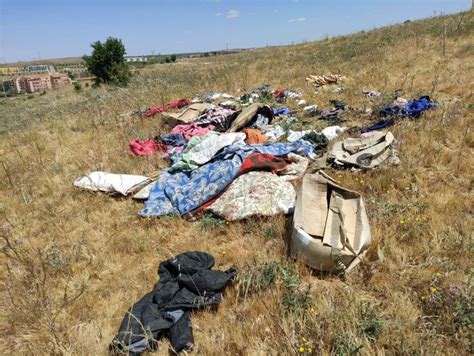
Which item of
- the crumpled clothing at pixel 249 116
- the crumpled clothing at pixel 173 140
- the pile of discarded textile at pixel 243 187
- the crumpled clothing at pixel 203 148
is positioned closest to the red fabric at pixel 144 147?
the pile of discarded textile at pixel 243 187

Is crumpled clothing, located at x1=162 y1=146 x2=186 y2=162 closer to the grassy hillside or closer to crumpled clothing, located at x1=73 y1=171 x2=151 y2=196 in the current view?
the grassy hillside

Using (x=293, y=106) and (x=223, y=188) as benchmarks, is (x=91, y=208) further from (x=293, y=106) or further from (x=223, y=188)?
(x=293, y=106)

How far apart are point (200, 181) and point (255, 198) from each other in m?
0.86

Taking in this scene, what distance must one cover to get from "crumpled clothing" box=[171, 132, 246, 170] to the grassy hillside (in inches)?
22.5

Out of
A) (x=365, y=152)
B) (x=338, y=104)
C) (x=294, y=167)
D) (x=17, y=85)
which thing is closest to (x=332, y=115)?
(x=338, y=104)

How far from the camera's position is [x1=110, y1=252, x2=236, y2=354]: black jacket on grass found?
1.87m

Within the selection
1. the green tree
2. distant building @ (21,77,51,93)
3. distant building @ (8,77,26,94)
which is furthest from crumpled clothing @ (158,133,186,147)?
distant building @ (21,77,51,93)

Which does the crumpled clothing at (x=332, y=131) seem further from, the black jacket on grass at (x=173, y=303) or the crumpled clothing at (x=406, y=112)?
the black jacket on grass at (x=173, y=303)

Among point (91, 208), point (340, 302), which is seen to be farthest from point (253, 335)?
point (91, 208)

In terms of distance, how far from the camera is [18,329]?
7.00ft

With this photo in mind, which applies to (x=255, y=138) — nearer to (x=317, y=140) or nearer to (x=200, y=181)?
(x=317, y=140)

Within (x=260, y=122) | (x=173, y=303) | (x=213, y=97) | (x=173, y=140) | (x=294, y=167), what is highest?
(x=213, y=97)

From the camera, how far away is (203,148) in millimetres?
4367

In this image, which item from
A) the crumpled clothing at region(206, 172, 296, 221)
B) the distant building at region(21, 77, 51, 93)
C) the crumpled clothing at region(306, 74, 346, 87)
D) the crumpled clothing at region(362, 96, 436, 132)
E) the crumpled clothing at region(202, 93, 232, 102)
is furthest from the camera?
the distant building at region(21, 77, 51, 93)
